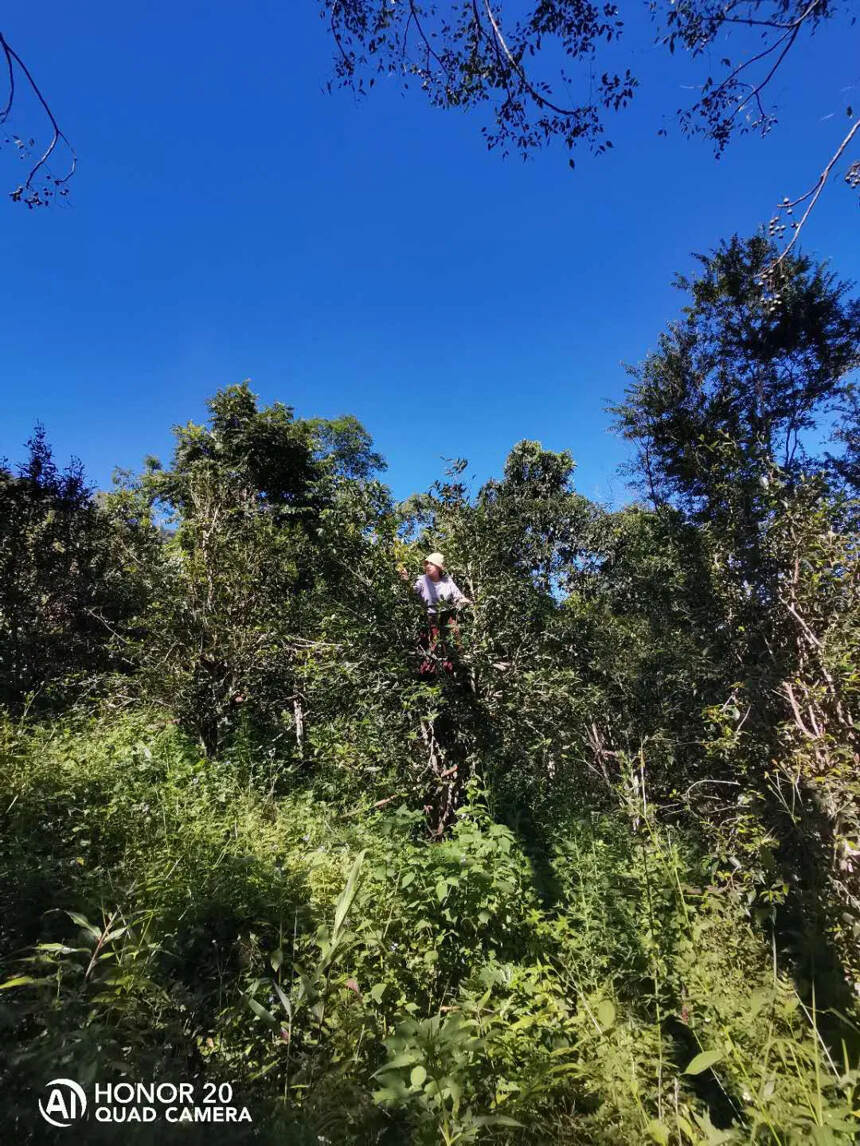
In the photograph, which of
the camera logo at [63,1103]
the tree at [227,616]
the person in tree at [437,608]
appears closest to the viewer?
the camera logo at [63,1103]

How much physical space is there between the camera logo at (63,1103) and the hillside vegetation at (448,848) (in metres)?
0.04

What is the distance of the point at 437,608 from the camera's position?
3.59 meters

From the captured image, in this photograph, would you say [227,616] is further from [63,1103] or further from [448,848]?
[63,1103]

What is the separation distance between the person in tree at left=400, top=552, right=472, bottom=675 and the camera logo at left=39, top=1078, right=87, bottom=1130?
2538mm

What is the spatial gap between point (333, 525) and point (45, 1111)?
3019 mm

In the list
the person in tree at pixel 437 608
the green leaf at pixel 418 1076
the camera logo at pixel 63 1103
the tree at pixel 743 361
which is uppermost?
the tree at pixel 743 361

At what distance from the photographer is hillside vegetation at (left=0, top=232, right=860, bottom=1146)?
1.70 m

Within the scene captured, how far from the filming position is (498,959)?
246 centimetres

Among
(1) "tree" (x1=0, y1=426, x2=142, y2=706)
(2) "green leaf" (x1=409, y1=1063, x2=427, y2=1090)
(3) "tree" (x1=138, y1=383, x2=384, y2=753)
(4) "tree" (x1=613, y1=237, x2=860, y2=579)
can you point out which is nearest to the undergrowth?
(2) "green leaf" (x1=409, y1=1063, x2=427, y2=1090)

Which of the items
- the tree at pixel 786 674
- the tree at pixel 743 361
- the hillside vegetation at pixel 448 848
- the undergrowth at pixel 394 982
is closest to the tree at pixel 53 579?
the hillside vegetation at pixel 448 848

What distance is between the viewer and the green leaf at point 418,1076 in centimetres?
144

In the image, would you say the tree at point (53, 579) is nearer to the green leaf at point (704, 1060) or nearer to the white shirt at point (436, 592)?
the white shirt at point (436, 592)

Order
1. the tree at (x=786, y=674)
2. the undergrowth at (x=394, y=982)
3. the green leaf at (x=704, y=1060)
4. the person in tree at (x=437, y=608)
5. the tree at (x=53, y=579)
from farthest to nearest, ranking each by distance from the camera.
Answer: the tree at (x=53, y=579) → the person in tree at (x=437, y=608) → the tree at (x=786, y=674) → the undergrowth at (x=394, y=982) → the green leaf at (x=704, y=1060)

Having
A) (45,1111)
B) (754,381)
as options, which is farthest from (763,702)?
(754,381)
